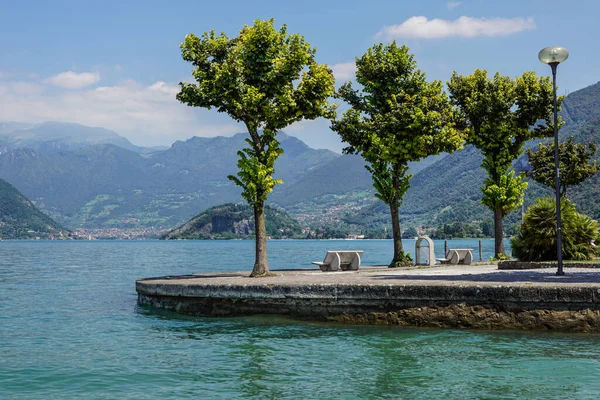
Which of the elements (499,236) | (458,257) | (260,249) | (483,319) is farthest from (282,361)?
(499,236)

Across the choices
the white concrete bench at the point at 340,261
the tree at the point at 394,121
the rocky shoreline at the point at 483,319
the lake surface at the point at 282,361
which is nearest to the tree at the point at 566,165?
the tree at the point at 394,121

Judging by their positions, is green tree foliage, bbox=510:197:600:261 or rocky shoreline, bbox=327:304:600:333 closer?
rocky shoreline, bbox=327:304:600:333

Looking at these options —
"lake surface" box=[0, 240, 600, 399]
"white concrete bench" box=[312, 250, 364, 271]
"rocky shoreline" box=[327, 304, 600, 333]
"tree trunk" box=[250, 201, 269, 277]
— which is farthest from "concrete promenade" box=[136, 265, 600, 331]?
"white concrete bench" box=[312, 250, 364, 271]

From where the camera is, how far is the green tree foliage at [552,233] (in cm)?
2942

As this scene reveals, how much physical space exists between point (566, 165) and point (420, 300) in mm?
32260

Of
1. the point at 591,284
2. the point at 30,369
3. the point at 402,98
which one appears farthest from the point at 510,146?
the point at 30,369

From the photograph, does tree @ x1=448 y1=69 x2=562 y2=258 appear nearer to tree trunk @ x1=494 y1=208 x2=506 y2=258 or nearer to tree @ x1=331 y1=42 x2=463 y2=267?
tree trunk @ x1=494 y1=208 x2=506 y2=258

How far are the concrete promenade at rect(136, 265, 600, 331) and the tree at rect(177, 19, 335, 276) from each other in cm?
452

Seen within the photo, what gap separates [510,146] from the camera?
39656 mm

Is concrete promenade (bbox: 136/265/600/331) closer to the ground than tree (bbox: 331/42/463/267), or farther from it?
closer to the ground

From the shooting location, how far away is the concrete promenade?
18.5m

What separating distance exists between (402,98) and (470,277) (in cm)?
1318

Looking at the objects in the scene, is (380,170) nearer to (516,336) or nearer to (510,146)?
(510,146)

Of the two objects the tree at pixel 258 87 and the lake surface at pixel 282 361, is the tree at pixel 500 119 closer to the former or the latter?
the tree at pixel 258 87
